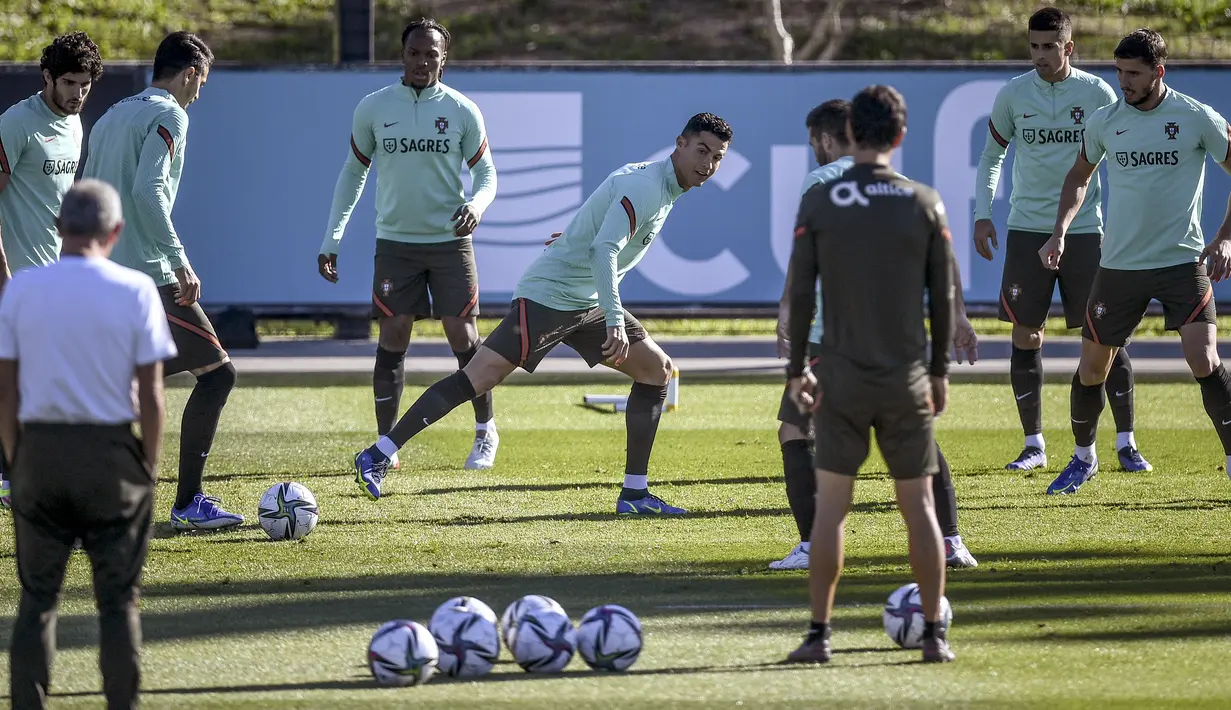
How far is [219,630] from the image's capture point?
580 cm

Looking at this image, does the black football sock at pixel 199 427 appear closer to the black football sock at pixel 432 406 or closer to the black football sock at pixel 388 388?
the black football sock at pixel 432 406

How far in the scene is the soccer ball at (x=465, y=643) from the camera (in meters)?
5.12

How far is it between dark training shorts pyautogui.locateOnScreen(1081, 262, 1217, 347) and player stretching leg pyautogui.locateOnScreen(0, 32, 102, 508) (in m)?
5.34

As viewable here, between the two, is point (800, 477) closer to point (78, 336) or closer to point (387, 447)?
point (387, 447)

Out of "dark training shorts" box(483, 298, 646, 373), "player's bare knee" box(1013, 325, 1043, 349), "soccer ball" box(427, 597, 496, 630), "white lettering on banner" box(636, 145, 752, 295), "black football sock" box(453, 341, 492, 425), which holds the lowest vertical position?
"white lettering on banner" box(636, 145, 752, 295)

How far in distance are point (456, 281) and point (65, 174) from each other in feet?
8.15

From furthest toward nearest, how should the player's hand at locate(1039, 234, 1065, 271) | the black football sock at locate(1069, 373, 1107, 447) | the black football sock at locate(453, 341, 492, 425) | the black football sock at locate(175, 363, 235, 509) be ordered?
the black football sock at locate(453, 341, 492, 425) → the black football sock at locate(1069, 373, 1107, 447) → the player's hand at locate(1039, 234, 1065, 271) → the black football sock at locate(175, 363, 235, 509)

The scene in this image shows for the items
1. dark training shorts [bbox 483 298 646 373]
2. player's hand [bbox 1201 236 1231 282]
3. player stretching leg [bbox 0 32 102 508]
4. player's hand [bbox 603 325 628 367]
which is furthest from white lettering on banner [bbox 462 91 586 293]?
player's hand [bbox 1201 236 1231 282]

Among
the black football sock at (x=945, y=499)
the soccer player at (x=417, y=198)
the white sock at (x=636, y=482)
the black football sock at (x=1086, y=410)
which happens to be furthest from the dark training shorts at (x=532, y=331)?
the black football sock at (x=1086, y=410)

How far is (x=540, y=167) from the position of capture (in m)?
17.0

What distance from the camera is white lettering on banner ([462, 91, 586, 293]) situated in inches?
665

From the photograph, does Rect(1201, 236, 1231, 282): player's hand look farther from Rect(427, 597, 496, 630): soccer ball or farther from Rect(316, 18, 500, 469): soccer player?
Rect(427, 597, 496, 630): soccer ball

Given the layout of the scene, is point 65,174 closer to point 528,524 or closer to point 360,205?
point 528,524

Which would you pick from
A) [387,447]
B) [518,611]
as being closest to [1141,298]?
[387,447]
